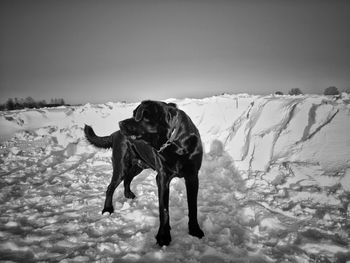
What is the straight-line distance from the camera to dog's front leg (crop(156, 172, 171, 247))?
2.66 meters

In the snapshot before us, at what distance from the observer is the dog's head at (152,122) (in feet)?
9.46

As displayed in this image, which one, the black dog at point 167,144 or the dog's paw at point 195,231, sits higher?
the black dog at point 167,144

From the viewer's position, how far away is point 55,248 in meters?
2.62

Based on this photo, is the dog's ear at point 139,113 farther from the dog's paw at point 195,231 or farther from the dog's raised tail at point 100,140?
the dog's raised tail at point 100,140

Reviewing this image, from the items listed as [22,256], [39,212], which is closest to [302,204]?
[22,256]

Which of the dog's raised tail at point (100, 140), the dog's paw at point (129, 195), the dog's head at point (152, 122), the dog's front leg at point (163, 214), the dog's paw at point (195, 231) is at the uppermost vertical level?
the dog's head at point (152, 122)

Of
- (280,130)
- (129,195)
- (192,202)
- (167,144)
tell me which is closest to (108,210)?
(129,195)

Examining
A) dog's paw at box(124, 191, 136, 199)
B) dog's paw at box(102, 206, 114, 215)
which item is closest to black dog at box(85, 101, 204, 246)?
dog's paw at box(102, 206, 114, 215)

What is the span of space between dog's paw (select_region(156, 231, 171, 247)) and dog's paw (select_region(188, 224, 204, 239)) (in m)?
0.29

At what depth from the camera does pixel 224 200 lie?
3924 millimetres

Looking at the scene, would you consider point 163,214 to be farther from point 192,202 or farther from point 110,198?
point 110,198

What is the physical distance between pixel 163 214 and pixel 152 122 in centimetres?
112

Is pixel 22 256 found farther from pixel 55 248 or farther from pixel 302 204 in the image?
pixel 302 204

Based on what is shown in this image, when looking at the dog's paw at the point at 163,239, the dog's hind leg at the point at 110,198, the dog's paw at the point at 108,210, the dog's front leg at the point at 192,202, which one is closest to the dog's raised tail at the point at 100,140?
the dog's hind leg at the point at 110,198
